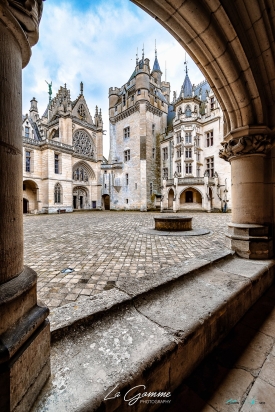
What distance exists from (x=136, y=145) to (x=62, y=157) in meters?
10.0

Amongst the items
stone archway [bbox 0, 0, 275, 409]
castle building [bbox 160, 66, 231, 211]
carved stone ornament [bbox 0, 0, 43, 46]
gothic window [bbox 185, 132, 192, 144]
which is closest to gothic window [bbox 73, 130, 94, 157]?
castle building [bbox 160, 66, 231, 211]

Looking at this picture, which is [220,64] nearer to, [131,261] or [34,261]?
[131,261]

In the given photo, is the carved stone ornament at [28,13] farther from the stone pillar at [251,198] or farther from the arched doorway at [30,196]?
A: the arched doorway at [30,196]

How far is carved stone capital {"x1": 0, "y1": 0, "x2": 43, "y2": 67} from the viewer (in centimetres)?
73

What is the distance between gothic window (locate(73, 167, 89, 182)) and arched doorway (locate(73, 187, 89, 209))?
1.46 meters

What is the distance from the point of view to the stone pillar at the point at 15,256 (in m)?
0.68

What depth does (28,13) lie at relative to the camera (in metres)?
0.81

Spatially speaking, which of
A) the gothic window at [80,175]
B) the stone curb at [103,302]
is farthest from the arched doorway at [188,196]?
the stone curb at [103,302]

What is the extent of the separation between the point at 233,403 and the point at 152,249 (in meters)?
3.11

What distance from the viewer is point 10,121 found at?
0.77m

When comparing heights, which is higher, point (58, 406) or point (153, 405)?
point (58, 406)

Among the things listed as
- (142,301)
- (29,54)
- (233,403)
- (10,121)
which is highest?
(29,54)

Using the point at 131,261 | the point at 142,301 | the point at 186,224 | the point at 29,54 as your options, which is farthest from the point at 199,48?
the point at 186,224

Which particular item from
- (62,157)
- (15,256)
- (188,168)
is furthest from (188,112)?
(15,256)
